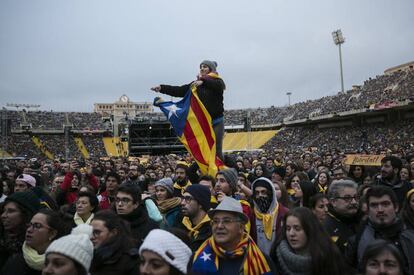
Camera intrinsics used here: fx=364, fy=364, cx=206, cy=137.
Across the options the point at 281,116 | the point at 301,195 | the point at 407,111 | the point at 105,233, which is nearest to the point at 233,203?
the point at 105,233

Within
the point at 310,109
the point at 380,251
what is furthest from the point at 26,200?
the point at 310,109

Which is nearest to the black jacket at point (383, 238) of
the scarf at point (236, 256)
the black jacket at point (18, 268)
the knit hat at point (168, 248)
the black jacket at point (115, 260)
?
the scarf at point (236, 256)

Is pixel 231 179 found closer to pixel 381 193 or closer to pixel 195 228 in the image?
pixel 195 228

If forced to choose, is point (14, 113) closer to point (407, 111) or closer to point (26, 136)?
point (26, 136)

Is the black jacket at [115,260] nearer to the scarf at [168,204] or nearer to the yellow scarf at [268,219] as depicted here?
the yellow scarf at [268,219]

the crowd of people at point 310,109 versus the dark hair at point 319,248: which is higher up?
the crowd of people at point 310,109

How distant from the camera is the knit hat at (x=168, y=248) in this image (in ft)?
7.59

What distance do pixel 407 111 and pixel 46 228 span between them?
39.3m

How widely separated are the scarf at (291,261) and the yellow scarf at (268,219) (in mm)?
802

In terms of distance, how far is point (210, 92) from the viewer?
22.5 ft

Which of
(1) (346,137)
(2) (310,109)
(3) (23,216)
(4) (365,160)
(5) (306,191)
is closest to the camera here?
(3) (23,216)

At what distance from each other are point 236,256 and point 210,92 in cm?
444

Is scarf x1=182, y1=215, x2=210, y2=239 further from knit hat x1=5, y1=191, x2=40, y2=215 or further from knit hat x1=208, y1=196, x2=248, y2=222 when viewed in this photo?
knit hat x1=5, y1=191, x2=40, y2=215

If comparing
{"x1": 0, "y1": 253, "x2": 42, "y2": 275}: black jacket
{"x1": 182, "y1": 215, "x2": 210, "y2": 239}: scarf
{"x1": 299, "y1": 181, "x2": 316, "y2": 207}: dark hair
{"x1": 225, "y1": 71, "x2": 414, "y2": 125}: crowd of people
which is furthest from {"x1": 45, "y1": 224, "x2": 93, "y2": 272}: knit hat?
{"x1": 225, "y1": 71, "x2": 414, "y2": 125}: crowd of people
